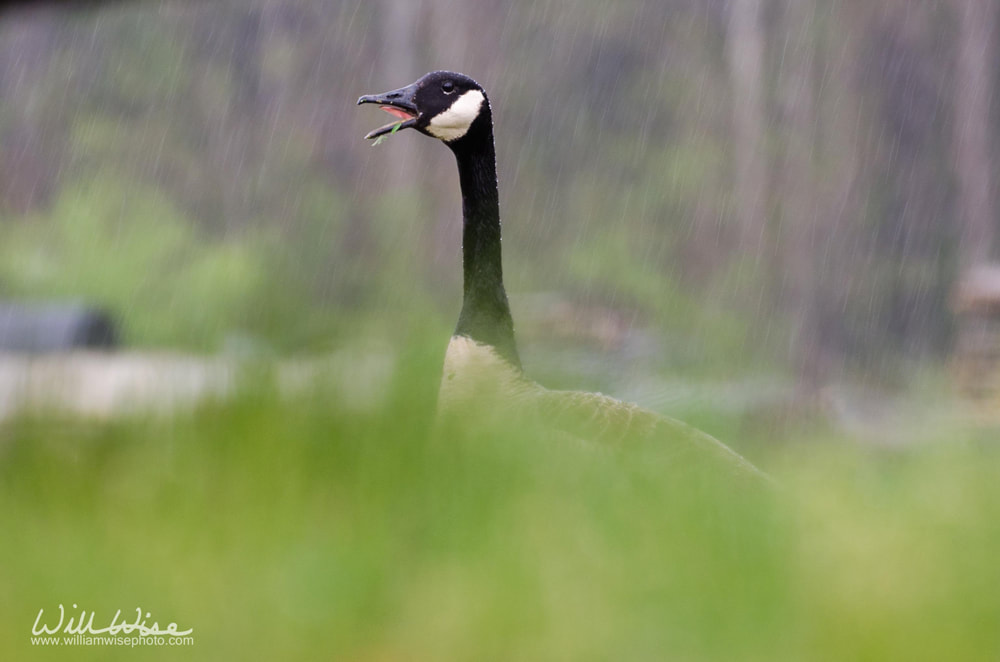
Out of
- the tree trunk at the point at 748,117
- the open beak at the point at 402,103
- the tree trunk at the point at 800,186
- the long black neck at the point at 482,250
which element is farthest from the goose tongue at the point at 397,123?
the tree trunk at the point at 748,117

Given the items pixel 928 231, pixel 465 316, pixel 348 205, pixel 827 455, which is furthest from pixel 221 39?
pixel 827 455

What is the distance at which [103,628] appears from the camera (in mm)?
1396

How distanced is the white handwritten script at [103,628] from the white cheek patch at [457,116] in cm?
329

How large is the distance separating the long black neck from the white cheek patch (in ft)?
0.14

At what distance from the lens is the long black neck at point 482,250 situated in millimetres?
4027

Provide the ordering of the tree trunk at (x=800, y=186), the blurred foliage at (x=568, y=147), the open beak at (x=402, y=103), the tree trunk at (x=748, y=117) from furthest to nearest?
the tree trunk at (x=748, y=117) → the blurred foliage at (x=568, y=147) → the tree trunk at (x=800, y=186) → the open beak at (x=402, y=103)

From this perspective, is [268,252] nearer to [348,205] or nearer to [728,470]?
[728,470]

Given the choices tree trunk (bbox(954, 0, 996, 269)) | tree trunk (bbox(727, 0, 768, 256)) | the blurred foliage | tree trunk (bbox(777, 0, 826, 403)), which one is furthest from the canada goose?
tree trunk (bbox(727, 0, 768, 256))

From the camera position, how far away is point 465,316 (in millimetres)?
4113

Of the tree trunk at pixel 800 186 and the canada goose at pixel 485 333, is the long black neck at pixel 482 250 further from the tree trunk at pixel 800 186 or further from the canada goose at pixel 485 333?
the tree trunk at pixel 800 186

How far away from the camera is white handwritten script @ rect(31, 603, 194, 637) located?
1.38m

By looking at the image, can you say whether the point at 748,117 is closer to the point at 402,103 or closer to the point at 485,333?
the point at 402,103

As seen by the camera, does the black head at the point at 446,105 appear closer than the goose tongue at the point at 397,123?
No

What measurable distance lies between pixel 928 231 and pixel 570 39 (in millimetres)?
7832
